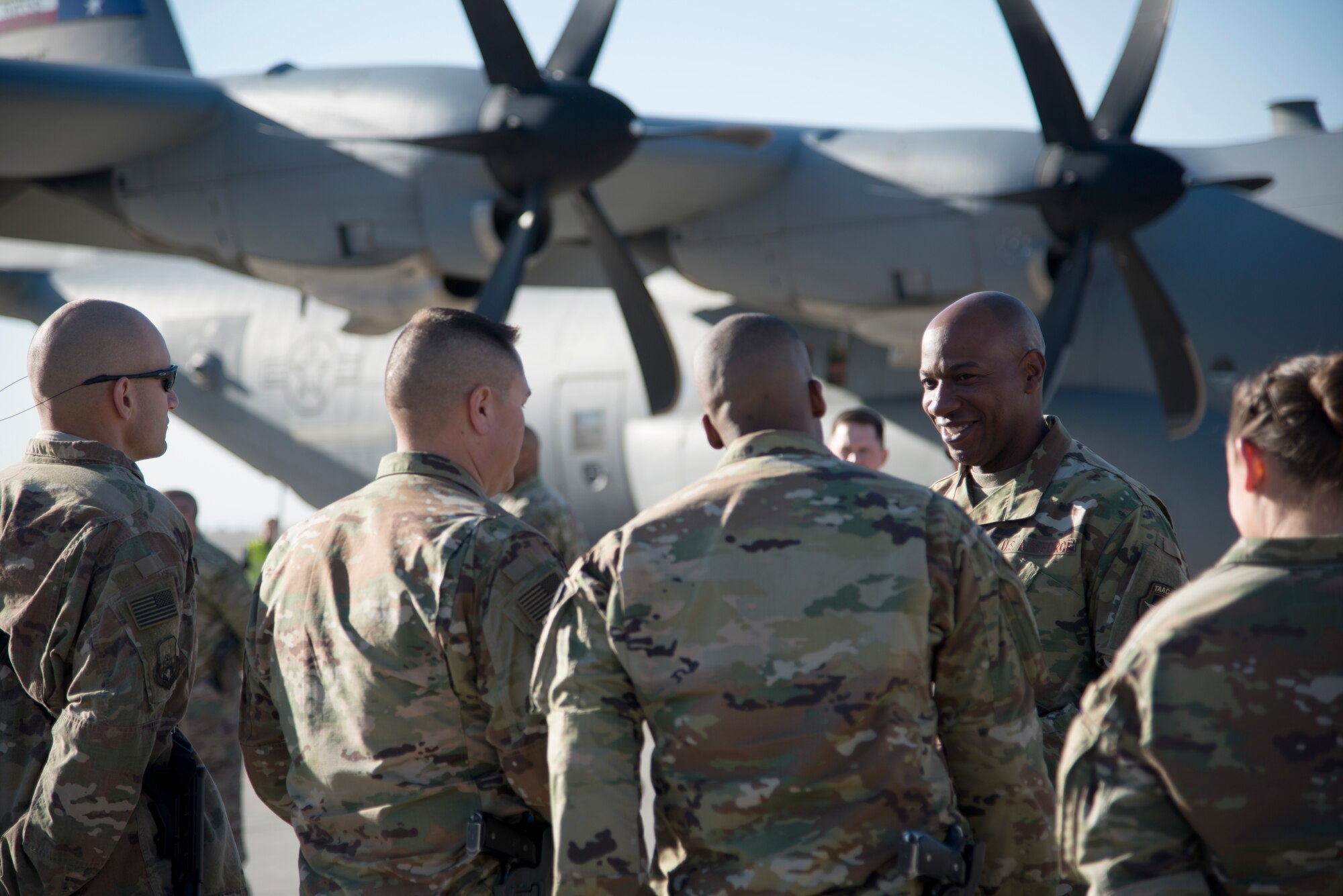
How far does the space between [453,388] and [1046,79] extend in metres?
7.56

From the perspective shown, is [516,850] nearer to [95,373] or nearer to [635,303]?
[95,373]

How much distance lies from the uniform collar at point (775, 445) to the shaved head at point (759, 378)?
0.05 feet

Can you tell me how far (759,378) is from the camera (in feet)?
7.06

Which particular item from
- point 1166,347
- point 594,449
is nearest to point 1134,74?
point 1166,347

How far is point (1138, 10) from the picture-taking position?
29.1 feet

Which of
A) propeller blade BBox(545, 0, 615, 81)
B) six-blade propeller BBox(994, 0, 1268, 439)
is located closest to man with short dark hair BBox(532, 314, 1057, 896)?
six-blade propeller BBox(994, 0, 1268, 439)

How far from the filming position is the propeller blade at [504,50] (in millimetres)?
8844

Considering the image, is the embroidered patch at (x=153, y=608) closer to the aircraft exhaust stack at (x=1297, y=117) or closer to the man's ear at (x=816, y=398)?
the man's ear at (x=816, y=398)

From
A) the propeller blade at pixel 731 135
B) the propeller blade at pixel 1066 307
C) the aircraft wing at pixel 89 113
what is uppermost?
the aircraft wing at pixel 89 113

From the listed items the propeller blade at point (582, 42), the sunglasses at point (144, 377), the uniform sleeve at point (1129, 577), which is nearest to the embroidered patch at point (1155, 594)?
the uniform sleeve at point (1129, 577)

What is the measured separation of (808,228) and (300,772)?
7.79m

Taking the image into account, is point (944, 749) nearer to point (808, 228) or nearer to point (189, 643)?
point (189, 643)

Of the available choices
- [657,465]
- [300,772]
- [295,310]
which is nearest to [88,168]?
[295,310]

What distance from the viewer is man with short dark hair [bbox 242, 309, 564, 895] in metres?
2.23
